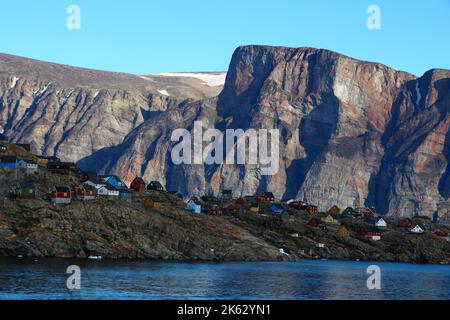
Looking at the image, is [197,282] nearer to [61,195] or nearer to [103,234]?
[103,234]

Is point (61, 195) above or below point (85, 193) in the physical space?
above

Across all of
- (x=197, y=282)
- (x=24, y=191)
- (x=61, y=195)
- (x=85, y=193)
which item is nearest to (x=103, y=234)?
(x=61, y=195)

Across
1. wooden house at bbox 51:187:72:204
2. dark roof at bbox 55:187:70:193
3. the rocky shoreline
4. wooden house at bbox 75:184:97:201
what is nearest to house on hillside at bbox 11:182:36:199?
the rocky shoreline

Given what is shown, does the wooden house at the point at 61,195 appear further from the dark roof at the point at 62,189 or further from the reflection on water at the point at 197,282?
the reflection on water at the point at 197,282

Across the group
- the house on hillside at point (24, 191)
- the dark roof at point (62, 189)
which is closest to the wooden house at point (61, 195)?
the dark roof at point (62, 189)
